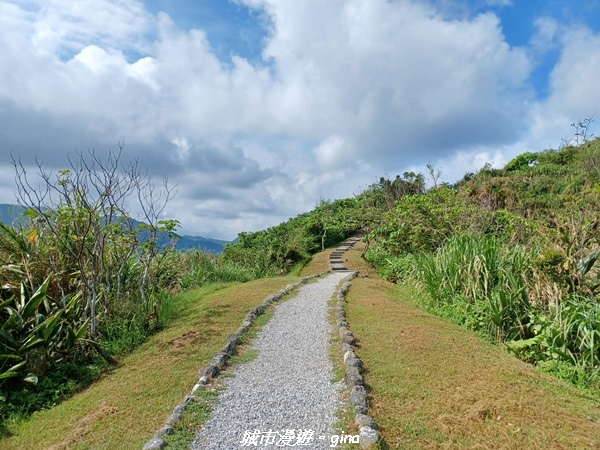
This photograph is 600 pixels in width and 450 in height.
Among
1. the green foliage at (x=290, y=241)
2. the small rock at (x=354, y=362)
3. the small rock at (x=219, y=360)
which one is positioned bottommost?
the small rock at (x=354, y=362)

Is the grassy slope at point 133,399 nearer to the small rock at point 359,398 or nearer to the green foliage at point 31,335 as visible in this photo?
the green foliage at point 31,335

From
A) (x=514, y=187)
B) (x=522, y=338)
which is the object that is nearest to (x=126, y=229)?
(x=522, y=338)

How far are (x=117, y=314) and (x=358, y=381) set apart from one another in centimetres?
449

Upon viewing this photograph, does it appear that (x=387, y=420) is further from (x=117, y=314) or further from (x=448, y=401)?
(x=117, y=314)

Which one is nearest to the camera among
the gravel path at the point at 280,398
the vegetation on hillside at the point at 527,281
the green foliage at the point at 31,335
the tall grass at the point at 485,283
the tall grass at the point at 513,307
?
the gravel path at the point at 280,398

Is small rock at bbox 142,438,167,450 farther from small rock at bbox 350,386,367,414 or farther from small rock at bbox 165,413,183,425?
small rock at bbox 350,386,367,414

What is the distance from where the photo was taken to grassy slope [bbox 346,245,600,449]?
357 cm

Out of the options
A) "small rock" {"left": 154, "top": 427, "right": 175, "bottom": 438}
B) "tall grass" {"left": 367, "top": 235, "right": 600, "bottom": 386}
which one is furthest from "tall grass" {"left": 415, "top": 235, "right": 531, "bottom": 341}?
"small rock" {"left": 154, "top": 427, "right": 175, "bottom": 438}

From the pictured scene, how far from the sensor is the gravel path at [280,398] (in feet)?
12.0

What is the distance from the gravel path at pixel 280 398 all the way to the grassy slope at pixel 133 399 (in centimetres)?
55

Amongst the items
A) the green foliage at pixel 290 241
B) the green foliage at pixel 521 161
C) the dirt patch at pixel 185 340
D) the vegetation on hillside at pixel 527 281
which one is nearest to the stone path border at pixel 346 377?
the dirt patch at pixel 185 340

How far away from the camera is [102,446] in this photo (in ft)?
12.1

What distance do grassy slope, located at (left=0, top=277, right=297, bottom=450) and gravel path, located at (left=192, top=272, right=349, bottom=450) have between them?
548 millimetres

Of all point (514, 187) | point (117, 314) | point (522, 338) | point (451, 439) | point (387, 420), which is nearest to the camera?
point (451, 439)
